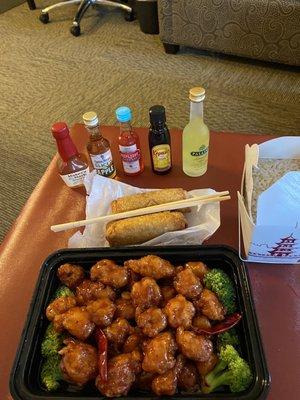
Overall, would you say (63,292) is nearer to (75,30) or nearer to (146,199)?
(146,199)

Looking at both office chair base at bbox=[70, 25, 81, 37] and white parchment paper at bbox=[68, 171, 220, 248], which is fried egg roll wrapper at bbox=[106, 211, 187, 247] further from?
office chair base at bbox=[70, 25, 81, 37]

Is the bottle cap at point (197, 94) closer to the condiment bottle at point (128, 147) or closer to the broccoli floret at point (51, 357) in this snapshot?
the condiment bottle at point (128, 147)

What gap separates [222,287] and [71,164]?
59 centimetres

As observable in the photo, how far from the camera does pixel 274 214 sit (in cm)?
72

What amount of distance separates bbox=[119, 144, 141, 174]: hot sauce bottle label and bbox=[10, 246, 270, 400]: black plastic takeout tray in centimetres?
34

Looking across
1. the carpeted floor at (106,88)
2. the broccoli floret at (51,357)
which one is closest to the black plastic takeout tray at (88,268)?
the broccoli floret at (51,357)

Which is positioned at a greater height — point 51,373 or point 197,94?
point 197,94

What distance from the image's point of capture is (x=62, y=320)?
2.38 feet

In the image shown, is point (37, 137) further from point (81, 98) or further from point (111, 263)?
point (111, 263)

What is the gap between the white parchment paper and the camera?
0.89m

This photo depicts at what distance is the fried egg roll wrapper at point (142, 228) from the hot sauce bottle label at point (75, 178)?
0.86 ft

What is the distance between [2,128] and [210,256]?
6.80ft

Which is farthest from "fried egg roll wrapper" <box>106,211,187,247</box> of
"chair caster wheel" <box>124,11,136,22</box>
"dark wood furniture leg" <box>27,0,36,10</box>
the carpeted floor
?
"dark wood furniture leg" <box>27,0,36,10</box>

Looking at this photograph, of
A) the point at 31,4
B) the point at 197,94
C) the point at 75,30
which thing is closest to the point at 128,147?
the point at 197,94
